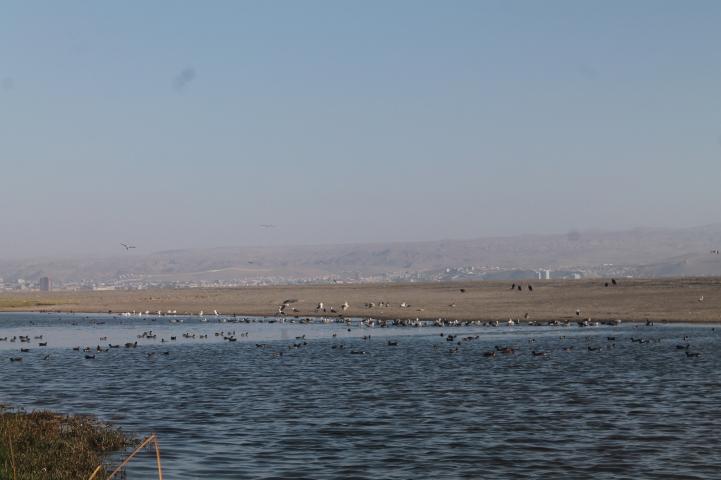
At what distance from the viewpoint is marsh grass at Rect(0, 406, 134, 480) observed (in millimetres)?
16250

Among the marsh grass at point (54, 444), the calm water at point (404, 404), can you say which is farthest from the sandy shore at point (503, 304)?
the marsh grass at point (54, 444)

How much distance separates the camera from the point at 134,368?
38.0 meters

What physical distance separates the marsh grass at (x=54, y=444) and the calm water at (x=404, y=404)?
1014 millimetres

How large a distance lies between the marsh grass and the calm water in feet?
3.33

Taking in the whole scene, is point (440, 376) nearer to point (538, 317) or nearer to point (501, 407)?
point (501, 407)

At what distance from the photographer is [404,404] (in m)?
26.7

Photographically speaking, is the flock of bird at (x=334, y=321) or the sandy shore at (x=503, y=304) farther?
the sandy shore at (x=503, y=304)

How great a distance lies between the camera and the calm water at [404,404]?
18672mm

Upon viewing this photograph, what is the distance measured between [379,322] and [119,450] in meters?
47.6

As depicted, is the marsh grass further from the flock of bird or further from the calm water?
the flock of bird

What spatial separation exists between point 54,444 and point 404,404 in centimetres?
1041

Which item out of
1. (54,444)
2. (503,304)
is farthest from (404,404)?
(503,304)

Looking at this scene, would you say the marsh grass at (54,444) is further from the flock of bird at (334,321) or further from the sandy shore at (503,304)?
the sandy shore at (503,304)

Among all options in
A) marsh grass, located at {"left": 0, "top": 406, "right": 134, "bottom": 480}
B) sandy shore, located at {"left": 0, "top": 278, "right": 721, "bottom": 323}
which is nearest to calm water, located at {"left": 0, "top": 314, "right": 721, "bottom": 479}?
marsh grass, located at {"left": 0, "top": 406, "right": 134, "bottom": 480}
